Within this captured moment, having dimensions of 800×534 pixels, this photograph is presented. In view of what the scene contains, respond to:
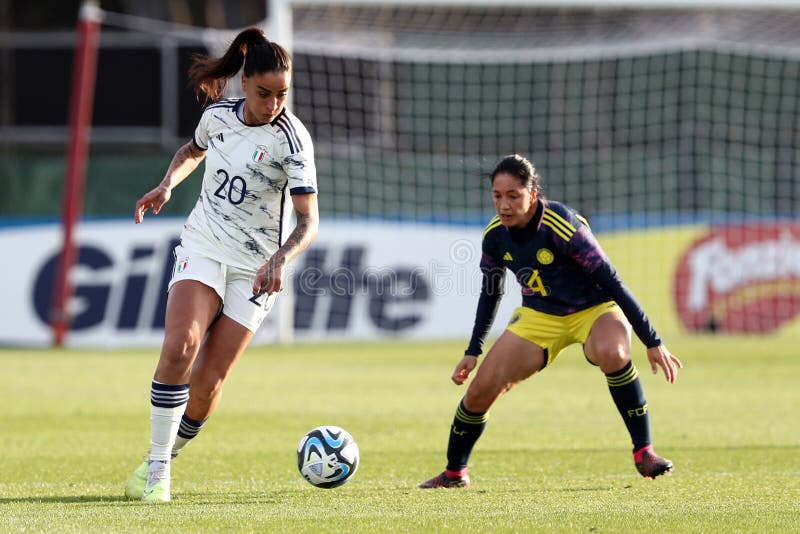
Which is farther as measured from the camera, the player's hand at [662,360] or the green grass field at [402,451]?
the player's hand at [662,360]

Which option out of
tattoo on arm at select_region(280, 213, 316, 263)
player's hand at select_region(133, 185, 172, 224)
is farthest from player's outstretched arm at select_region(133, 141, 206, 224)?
tattoo on arm at select_region(280, 213, 316, 263)

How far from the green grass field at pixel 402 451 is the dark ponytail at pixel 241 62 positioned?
6.96ft

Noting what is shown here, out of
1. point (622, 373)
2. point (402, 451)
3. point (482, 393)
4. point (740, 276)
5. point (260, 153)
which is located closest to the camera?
point (260, 153)

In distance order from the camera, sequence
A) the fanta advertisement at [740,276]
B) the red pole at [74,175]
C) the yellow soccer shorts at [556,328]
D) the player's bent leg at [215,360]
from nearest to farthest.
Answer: the player's bent leg at [215,360], the yellow soccer shorts at [556,328], the red pole at [74,175], the fanta advertisement at [740,276]

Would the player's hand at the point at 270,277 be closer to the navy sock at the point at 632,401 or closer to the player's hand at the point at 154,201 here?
the player's hand at the point at 154,201

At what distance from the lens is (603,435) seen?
953 cm

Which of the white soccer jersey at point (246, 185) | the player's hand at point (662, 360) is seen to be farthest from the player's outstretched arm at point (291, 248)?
the player's hand at point (662, 360)

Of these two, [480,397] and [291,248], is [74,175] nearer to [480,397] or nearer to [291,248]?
[480,397]

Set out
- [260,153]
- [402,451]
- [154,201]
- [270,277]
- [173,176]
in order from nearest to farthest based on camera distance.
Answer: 1. [270,277]
2. [260,153]
3. [154,201]
4. [173,176]
5. [402,451]

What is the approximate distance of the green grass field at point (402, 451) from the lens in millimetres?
5855

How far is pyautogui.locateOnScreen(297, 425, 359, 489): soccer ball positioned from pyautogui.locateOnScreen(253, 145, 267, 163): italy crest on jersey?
4.89ft

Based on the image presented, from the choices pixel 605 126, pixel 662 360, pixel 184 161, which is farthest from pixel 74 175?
pixel 662 360

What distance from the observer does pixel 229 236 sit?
670cm

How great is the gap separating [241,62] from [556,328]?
2.27 meters
